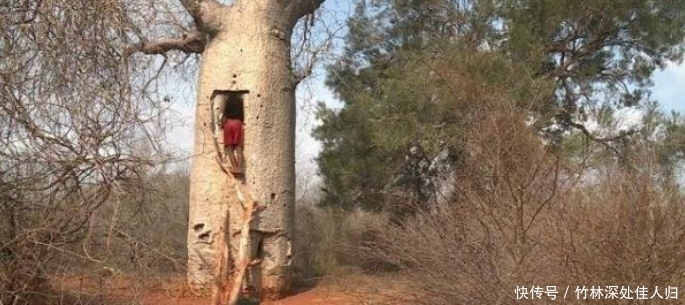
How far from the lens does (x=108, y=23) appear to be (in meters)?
3.72

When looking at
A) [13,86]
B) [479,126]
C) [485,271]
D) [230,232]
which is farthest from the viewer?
[230,232]

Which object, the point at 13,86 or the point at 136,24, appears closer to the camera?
the point at 13,86

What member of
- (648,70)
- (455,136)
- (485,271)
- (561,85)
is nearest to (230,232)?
(455,136)

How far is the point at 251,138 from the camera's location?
23.5 ft

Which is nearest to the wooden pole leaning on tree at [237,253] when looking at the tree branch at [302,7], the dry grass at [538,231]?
the tree branch at [302,7]

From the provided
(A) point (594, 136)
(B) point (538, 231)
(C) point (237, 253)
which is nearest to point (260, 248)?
(C) point (237, 253)

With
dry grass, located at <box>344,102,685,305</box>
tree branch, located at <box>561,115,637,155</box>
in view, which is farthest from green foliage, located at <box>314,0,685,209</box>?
dry grass, located at <box>344,102,685,305</box>

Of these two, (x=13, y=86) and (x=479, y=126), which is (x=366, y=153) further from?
(x=13, y=86)

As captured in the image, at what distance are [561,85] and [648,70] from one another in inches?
50.4

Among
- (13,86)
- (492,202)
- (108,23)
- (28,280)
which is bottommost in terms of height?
(28,280)

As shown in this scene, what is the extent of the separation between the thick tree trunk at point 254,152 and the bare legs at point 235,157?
0.24ft

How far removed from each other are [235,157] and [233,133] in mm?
238

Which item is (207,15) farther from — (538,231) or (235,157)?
(538,231)

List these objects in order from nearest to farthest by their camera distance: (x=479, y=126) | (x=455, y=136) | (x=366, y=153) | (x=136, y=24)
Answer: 1. (x=136, y=24)
2. (x=479, y=126)
3. (x=455, y=136)
4. (x=366, y=153)
